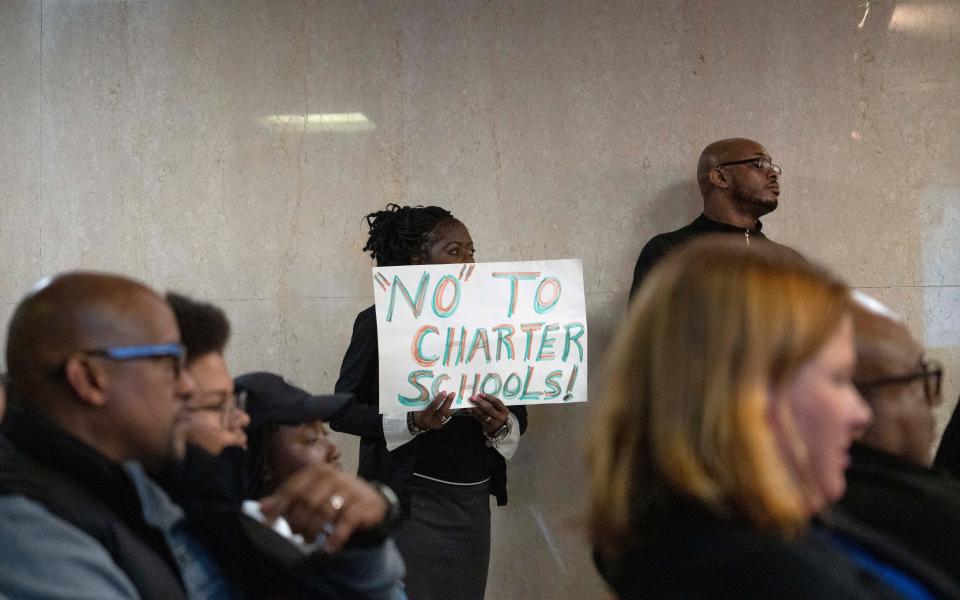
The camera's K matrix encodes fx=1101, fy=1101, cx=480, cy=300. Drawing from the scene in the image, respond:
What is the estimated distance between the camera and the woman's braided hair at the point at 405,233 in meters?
3.64

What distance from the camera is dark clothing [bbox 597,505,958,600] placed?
1.09m

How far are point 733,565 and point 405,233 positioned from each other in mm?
2655

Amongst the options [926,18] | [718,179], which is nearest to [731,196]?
[718,179]

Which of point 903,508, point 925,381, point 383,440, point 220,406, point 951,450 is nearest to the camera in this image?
point 903,508

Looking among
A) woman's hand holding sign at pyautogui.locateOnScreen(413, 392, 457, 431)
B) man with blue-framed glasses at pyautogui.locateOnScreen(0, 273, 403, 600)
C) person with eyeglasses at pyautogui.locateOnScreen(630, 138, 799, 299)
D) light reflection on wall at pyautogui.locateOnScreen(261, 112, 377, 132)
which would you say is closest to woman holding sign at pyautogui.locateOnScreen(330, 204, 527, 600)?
woman's hand holding sign at pyautogui.locateOnScreen(413, 392, 457, 431)

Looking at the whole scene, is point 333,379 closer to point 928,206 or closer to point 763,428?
point 928,206

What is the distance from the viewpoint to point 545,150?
4418 mm

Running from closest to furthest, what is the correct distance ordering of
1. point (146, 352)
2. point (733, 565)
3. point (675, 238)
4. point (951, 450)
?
point (733, 565)
point (146, 352)
point (951, 450)
point (675, 238)

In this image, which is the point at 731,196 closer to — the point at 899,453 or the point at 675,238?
the point at 675,238

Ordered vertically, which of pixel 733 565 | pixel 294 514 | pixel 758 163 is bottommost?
pixel 294 514

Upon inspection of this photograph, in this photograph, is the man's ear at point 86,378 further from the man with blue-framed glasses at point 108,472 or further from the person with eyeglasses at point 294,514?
the person with eyeglasses at point 294,514

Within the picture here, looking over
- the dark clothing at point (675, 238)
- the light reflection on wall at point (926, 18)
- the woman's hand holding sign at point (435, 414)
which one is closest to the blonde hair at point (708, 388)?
the woman's hand holding sign at point (435, 414)

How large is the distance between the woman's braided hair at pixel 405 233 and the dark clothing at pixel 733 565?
8.20ft

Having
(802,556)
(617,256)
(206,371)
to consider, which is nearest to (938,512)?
(802,556)
